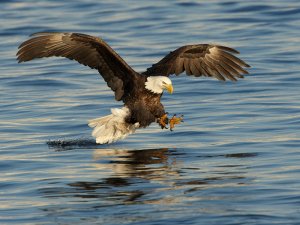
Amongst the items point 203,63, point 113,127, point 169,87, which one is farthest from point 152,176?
point 203,63

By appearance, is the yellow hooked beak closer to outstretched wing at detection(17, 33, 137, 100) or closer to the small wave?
outstretched wing at detection(17, 33, 137, 100)

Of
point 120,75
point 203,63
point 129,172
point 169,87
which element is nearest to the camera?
point 129,172

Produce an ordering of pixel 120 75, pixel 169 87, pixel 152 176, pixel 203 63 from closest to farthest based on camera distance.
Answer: pixel 152 176
pixel 169 87
pixel 120 75
pixel 203 63

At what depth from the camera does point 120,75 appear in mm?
11852

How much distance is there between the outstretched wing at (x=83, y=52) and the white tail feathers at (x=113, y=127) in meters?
0.41

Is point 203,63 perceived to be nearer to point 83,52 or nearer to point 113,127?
point 113,127

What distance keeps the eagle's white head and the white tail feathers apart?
427 mm

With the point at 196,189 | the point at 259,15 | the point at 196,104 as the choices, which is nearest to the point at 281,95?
the point at 196,104

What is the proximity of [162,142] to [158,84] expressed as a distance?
0.77 metres

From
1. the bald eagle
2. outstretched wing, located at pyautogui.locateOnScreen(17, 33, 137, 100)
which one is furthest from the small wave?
outstretched wing, located at pyautogui.locateOnScreen(17, 33, 137, 100)

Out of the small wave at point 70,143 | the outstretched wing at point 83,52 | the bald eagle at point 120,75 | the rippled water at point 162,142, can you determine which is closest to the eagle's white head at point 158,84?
the bald eagle at point 120,75

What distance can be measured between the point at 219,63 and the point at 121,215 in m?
4.08

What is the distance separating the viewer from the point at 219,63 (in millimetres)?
12242

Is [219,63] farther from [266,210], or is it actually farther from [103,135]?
[266,210]
